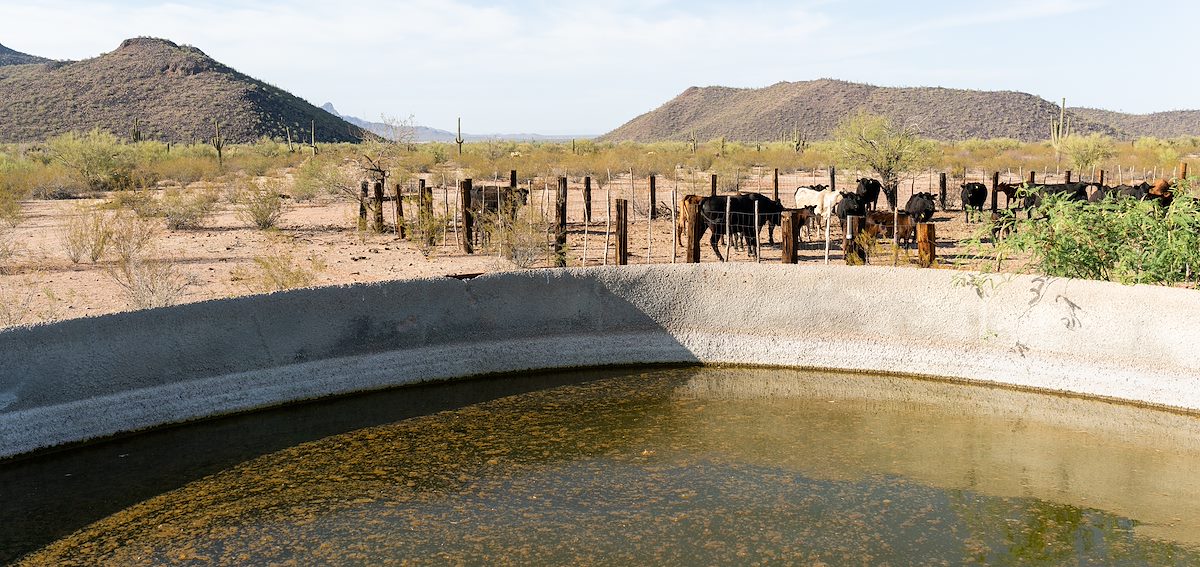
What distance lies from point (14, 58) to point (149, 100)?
58.8 m

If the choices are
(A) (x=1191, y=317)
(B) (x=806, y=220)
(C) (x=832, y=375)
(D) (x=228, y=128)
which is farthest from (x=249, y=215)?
(D) (x=228, y=128)

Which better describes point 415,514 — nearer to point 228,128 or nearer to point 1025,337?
point 1025,337

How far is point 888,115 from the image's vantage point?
9856cm

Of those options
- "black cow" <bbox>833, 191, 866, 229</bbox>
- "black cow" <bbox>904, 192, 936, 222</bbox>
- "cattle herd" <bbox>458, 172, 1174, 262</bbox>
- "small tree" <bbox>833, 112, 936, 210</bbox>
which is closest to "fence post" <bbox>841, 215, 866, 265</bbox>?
"cattle herd" <bbox>458, 172, 1174, 262</bbox>

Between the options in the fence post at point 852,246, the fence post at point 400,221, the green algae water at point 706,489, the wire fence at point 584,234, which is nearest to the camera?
the green algae water at point 706,489

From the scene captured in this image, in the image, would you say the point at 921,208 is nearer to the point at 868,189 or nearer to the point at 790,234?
the point at 868,189

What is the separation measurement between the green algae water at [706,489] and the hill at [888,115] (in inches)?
3445

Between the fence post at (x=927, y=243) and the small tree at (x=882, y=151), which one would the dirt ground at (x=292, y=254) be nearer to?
the fence post at (x=927, y=243)

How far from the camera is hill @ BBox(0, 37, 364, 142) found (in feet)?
226

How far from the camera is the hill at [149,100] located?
68.9 metres

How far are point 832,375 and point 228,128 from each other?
69.8 meters

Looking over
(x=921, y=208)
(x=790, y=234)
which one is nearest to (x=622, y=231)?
(x=790, y=234)


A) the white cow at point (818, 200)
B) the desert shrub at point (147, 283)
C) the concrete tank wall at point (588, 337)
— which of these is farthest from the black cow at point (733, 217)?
the desert shrub at point (147, 283)

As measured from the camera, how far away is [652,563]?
5.84m
